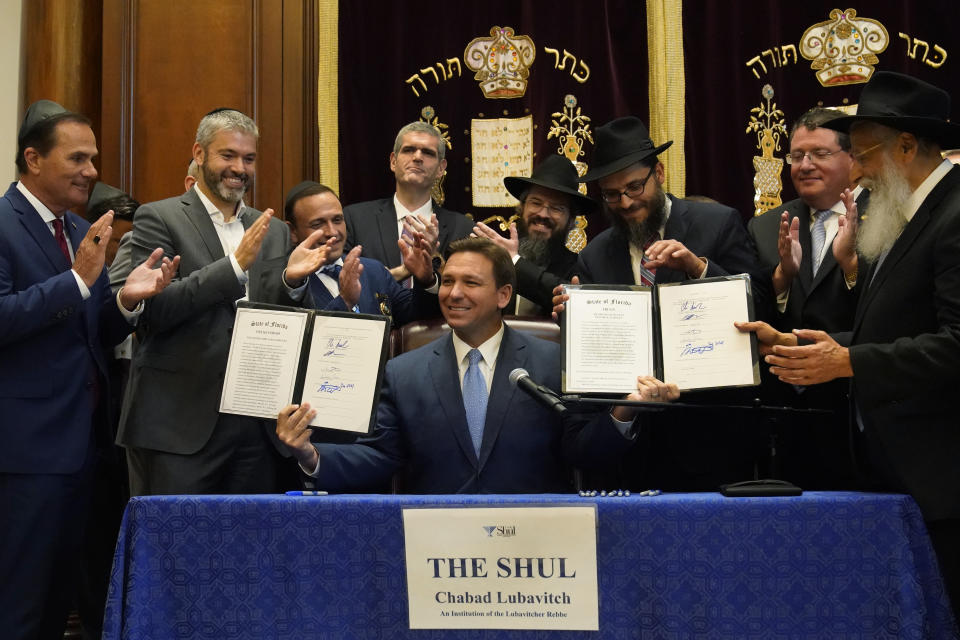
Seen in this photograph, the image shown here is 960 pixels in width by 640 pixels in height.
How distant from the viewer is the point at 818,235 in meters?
3.94

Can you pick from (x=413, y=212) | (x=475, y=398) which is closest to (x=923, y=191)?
(x=475, y=398)

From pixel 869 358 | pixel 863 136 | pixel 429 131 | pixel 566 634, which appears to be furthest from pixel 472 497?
pixel 429 131

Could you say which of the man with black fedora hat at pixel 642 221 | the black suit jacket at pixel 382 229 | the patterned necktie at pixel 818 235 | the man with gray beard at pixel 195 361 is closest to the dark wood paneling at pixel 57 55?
the black suit jacket at pixel 382 229

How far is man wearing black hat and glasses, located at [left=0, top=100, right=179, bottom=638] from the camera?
11.5 ft

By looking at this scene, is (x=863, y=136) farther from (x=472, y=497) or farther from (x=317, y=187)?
(x=317, y=187)

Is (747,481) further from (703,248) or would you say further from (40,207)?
(40,207)

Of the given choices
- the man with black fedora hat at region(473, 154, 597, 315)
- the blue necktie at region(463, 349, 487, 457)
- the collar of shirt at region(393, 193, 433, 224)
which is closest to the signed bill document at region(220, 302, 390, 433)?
the blue necktie at region(463, 349, 487, 457)

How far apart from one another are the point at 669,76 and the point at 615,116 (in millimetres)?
355

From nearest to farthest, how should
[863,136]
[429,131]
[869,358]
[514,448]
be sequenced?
[869,358] → [863,136] → [514,448] → [429,131]

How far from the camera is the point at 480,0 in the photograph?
5.75 m

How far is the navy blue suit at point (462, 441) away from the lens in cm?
324

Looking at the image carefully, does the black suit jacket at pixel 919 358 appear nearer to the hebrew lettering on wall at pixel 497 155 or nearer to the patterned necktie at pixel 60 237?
the patterned necktie at pixel 60 237

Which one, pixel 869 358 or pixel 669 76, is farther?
pixel 669 76

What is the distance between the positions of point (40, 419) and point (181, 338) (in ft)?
1.77
